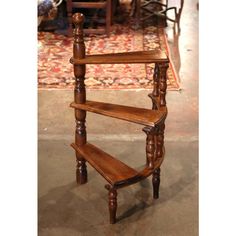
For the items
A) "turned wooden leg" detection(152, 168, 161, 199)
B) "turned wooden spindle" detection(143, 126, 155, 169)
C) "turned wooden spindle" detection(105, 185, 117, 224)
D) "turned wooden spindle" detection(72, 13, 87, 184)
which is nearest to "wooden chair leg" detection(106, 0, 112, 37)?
"turned wooden spindle" detection(72, 13, 87, 184)

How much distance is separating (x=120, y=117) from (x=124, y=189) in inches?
24.0

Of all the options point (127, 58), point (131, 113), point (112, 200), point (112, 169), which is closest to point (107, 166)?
point (112, 169)

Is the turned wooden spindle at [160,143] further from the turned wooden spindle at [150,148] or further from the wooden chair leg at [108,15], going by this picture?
the wooden chair leg at [108,15]

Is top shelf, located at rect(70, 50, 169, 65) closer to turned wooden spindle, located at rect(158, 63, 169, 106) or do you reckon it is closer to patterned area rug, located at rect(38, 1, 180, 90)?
turned wooden spindle, located at rect(158, 63, 169, 106)

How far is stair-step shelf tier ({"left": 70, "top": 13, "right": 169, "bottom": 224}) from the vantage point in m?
2.55

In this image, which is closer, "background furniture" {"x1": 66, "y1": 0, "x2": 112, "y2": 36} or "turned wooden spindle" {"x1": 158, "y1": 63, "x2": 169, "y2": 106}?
"turned wooden spindle" {"x1": 158, "y1": 63, "x2": 169, "y2": 106}

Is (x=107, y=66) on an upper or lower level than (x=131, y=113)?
lower

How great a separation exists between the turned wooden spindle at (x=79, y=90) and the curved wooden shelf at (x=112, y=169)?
9 cm

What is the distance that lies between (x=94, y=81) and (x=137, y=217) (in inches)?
102

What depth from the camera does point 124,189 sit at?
3.02 metres

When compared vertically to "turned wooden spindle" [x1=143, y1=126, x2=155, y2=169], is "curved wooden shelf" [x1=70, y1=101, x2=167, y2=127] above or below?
above

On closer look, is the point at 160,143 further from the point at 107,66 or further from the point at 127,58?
the point at 107,66
